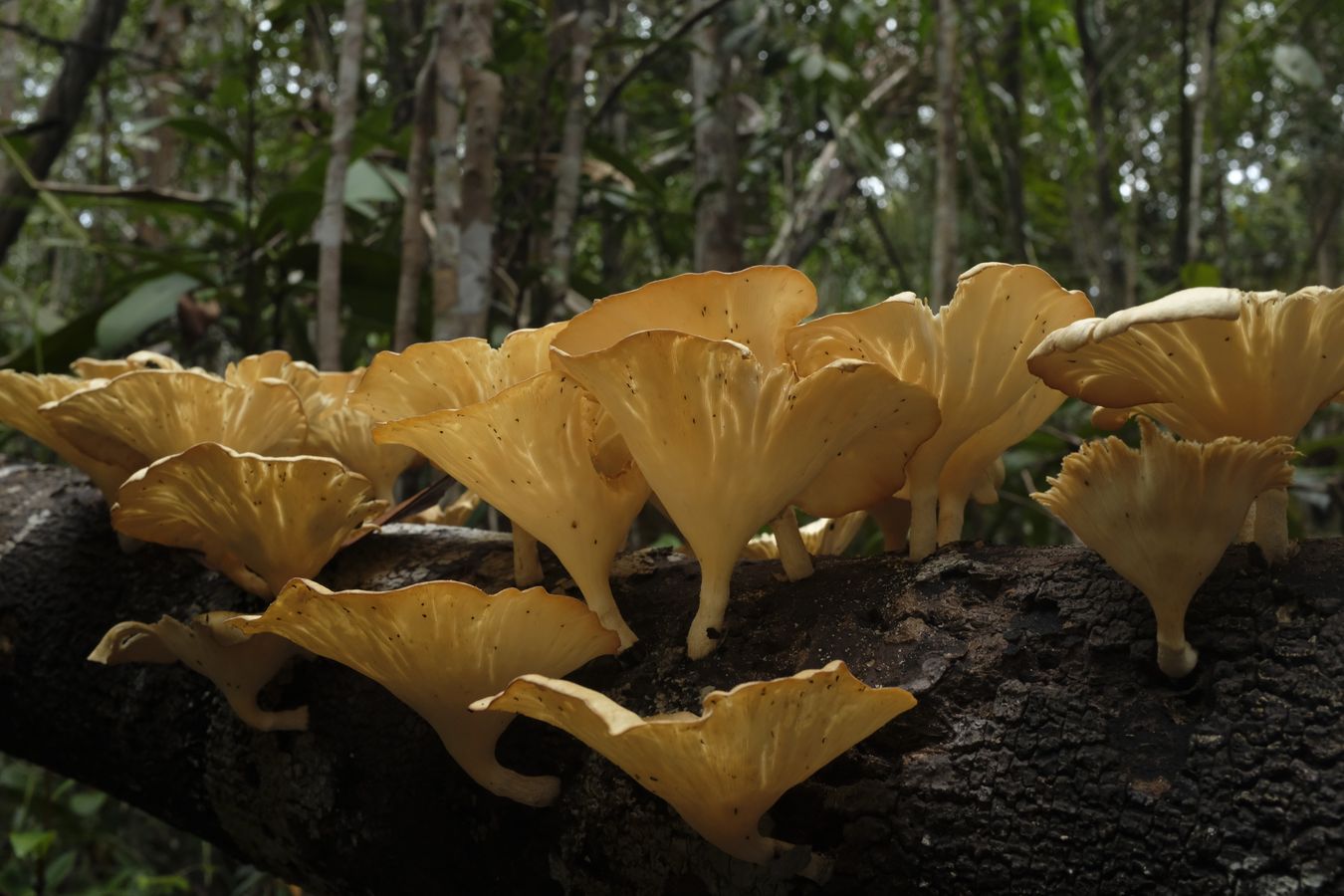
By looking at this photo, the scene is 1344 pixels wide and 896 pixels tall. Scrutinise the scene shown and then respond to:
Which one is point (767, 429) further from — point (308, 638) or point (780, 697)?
point (308, 638)

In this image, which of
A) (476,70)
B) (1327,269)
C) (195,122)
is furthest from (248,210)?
(1327,269)

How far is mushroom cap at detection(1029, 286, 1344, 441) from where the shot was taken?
75 centimetres

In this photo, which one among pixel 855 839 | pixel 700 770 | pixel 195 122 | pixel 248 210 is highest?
pixel 195 122

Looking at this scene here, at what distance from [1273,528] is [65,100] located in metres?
3.28

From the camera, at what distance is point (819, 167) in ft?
14.0

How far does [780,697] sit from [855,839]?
0.73 feet

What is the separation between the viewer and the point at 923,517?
1.02 metres

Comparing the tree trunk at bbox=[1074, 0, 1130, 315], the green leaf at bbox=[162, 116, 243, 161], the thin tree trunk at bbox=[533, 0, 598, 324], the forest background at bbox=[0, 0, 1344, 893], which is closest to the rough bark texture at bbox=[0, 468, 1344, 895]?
the forest background at bbox=[0, 0, 1344, 893]

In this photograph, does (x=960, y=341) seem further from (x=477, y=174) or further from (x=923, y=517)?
(x=477, y=174)

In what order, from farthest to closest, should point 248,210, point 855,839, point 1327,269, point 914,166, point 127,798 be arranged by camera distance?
point 1327,269 < point 914,166 < point 248,210 < point 127,798 < point 855,839

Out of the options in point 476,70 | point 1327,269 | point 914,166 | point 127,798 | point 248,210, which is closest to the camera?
point 127,798

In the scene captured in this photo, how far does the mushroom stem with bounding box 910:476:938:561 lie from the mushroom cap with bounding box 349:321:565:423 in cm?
40

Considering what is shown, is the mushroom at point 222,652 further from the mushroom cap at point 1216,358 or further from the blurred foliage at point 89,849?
the blurred foliage at point 89,849

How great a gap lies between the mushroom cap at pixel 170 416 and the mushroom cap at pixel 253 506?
12cm
